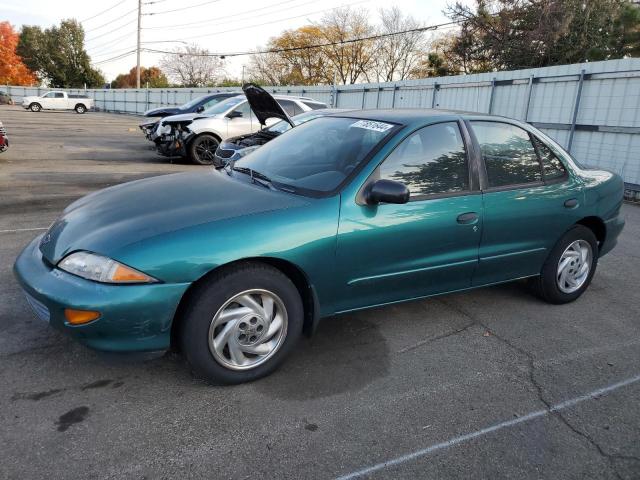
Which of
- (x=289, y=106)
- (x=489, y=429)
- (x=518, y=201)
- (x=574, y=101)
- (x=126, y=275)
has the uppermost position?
(x=574, y=101)

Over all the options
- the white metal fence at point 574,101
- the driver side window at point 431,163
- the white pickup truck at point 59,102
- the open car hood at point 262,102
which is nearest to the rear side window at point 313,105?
the white metal fence at point 574,101

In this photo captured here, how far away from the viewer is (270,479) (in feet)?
7.43

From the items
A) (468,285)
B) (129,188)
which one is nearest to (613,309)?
(468,285)

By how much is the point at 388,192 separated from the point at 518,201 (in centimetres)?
131

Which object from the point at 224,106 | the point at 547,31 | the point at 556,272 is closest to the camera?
the point at 556,272

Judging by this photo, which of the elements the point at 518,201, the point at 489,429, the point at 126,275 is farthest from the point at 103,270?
the point at 518,201

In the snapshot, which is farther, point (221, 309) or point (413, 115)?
point (413, 115)

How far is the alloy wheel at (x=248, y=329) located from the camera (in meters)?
2.84

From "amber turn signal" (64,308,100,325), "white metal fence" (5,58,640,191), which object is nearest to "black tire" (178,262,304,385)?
"amber turn signal" (64,308,100,325)

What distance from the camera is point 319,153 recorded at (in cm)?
368

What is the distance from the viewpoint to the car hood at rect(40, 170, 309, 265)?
280 cm

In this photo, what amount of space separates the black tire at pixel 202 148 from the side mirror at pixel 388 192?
31.1 feet

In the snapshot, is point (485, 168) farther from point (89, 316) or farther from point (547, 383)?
point (89, 316)

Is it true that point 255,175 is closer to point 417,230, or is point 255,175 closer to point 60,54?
point 417,230
